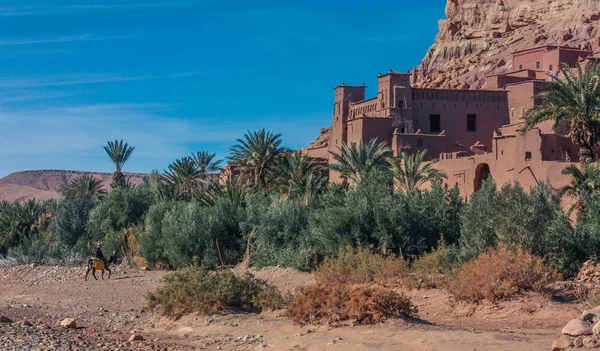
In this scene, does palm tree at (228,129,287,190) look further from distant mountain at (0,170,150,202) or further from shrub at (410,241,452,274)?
distant mountain at (0,170,150,202)

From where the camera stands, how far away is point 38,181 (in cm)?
14400

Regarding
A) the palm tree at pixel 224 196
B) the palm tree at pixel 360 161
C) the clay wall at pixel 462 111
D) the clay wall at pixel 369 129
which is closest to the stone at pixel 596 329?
the palm tree at pixel 224 196

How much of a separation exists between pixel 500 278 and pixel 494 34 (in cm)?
7097

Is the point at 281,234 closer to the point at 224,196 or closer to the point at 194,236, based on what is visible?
the point at 194,236

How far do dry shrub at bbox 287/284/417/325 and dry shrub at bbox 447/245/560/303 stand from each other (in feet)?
4.71

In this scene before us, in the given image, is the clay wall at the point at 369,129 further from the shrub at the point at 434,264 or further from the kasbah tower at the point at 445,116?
the shrub at the point at 434,264

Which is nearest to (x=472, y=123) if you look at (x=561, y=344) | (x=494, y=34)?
(x=494, y=34)

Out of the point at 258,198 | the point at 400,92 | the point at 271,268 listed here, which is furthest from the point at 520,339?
the point at 400,92

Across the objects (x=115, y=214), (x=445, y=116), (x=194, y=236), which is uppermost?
(x=445, y=116)

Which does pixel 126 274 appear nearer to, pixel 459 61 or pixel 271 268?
pixel 271 268

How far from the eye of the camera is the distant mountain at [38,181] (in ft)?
423

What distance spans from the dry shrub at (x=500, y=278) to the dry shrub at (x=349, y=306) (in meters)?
1.44

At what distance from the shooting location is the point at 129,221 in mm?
35500

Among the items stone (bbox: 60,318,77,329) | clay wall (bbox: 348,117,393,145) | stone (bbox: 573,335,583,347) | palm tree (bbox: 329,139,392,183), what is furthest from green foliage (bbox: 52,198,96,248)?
stone (bbox: 573,335,583,347)
